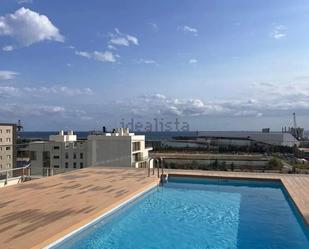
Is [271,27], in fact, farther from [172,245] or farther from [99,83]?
[99,83]

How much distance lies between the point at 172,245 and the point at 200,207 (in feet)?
8.52

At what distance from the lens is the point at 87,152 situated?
18812 mm

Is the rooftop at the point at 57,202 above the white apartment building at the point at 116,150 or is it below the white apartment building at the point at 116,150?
below

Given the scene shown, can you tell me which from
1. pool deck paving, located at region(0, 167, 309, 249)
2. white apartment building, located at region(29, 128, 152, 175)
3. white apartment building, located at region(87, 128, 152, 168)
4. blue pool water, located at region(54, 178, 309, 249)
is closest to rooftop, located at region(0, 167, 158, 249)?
pool deck paving, located at region(0, 167, 309, 249)

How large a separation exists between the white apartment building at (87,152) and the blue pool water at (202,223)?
3.70 meters

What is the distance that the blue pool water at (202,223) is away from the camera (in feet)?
17.5

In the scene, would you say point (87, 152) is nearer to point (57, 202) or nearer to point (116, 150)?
point (116, 150)

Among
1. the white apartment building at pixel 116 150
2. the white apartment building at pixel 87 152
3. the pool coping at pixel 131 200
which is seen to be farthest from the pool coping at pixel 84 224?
the white apartment building at pixel 116 150

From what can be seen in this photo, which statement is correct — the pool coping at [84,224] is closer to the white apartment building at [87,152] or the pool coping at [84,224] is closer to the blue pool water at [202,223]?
→ the blue pool water at [202,223]

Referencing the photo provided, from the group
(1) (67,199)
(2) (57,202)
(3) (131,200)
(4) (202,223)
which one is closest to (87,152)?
(3) (131,200)

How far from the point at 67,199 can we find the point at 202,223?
2644 mm

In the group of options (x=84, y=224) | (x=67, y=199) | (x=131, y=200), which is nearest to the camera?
(x=84, y=224)

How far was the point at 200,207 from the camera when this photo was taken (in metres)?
7.76

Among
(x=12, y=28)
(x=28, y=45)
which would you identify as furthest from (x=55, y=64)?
(x=12, y=28)
